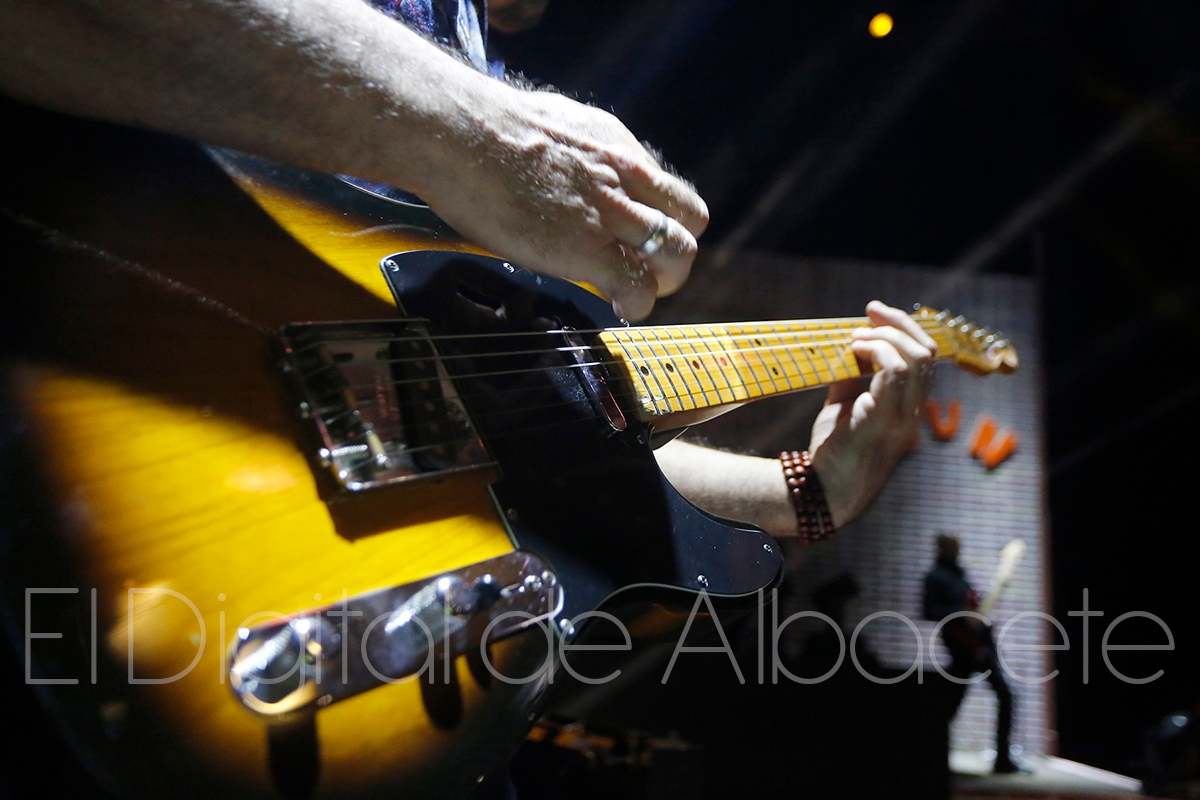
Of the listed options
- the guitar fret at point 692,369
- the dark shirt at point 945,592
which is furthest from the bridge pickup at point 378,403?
the dark shirt at point 945,592

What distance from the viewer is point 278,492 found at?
524 millimetres

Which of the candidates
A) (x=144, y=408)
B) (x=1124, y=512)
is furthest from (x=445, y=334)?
(x=1124, y=512)

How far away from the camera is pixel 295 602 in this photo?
1.65ft

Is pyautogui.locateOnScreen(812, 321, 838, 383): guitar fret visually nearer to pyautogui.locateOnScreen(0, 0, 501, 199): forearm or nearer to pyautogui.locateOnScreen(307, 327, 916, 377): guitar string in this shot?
pyautogui.locateOnScreen(307, 327, 916, 377): guitar string

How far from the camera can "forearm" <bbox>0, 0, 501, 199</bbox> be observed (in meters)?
0.51

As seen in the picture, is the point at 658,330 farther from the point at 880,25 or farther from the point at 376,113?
the point at 880,25

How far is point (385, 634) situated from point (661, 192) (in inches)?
20.8

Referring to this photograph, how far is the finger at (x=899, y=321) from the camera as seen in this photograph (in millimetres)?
1344

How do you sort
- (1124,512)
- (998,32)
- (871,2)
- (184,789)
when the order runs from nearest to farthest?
(184,789), (871,2), (998,32), (1124,512)

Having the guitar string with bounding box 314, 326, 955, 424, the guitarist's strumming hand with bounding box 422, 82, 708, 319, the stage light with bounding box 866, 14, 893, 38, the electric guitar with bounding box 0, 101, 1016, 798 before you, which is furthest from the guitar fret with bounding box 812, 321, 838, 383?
the stage light with bounding box 866, 14, 893, 38

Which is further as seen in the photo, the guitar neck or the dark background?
the dark background

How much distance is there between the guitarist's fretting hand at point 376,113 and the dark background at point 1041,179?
3.26 feet

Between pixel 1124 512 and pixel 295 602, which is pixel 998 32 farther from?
pixel 295 602

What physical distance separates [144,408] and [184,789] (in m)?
0.24
